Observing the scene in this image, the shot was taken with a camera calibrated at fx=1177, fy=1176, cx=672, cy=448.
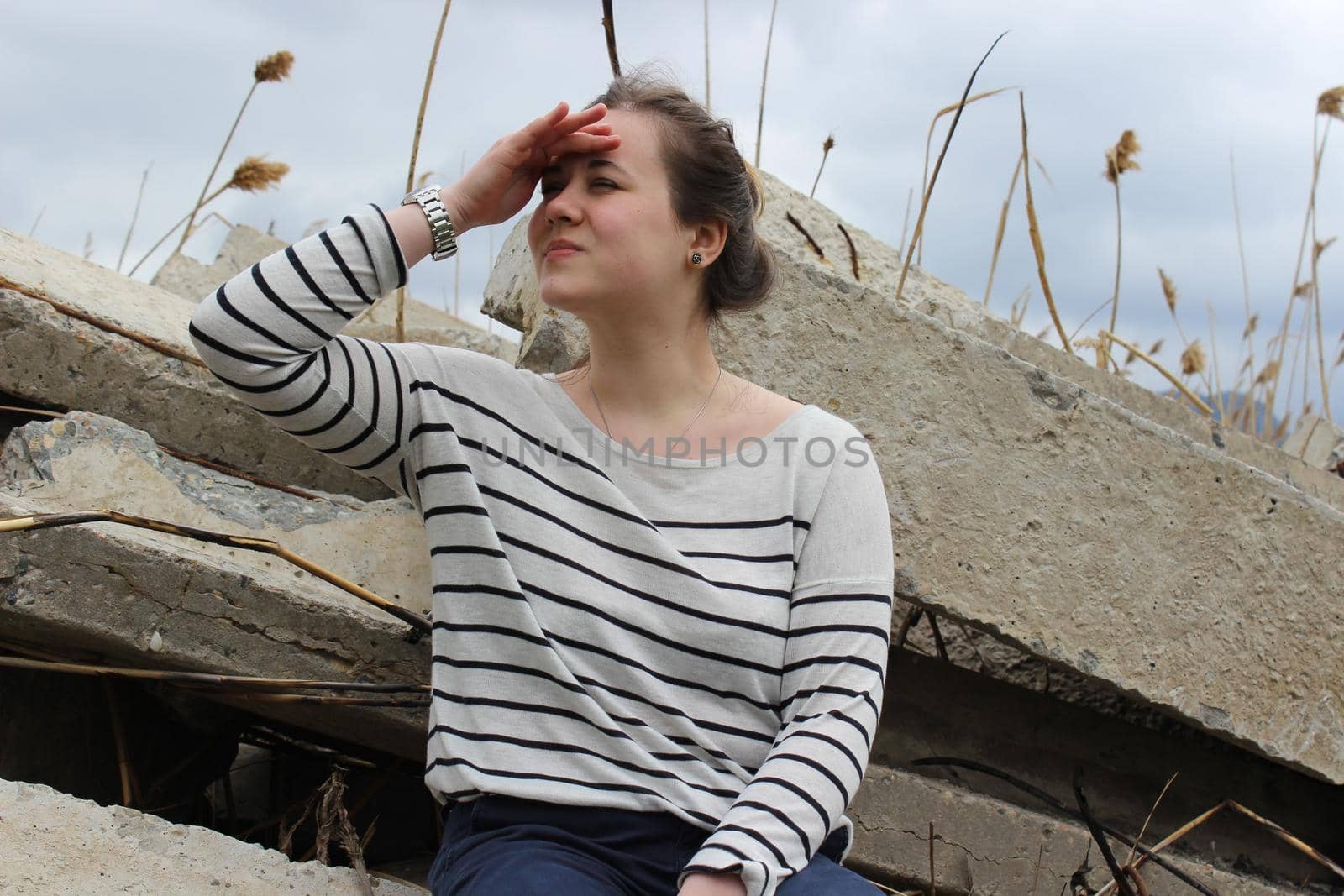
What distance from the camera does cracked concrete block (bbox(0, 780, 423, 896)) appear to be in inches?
62.5

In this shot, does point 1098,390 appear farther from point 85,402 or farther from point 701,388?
point 85,402

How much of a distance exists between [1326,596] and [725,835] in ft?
5.43

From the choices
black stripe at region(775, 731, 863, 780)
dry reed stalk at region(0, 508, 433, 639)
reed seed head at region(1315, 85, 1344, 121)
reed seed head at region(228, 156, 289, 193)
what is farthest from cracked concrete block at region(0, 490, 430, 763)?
reed seed head at region(1315, 85, 1344, 121)

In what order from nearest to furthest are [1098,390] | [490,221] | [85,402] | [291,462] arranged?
1. [490,221]
2. [85,402]
3. [291,462]
4. [1098,390]

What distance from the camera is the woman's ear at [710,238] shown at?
6.42 ft

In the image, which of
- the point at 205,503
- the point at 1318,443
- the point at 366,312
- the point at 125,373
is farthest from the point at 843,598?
the point at 1318,443

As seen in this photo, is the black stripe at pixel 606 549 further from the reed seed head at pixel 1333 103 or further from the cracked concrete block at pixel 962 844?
the reed seed head at pixel 1333 103

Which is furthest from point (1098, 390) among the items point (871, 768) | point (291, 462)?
point (291, 462)

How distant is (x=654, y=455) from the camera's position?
187cm

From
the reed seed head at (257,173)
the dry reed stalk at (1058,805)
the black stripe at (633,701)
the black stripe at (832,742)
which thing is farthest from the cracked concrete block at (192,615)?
the reed seed head at (257,173)

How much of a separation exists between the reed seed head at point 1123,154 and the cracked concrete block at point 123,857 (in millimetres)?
3139

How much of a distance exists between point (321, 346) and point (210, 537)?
41cm

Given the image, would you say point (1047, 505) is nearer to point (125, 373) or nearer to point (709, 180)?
point (709, 180)

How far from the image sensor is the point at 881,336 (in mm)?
2307
